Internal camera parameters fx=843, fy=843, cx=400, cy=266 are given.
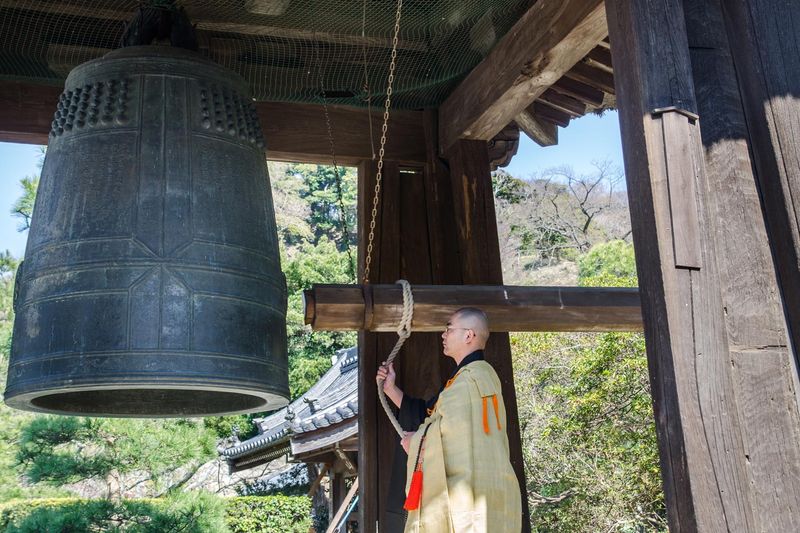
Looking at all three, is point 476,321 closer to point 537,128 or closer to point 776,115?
point 537,128

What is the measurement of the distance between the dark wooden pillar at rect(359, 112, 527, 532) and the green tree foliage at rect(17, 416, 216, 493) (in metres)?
7.73

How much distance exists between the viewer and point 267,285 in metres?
2.92

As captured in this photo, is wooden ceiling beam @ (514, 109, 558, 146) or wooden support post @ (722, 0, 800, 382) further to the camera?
wooden ceiling beam @ (514, 109, 558, 146)

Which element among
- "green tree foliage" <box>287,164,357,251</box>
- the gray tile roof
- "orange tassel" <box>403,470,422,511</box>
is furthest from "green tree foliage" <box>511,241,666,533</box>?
"green tree foliage" <box>287,164,357,251</box>

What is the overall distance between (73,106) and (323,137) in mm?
1582

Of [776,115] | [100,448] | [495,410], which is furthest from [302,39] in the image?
[100,448]

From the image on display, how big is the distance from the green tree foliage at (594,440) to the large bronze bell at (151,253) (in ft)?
23.5

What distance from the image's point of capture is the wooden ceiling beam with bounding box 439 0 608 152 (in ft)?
11.0

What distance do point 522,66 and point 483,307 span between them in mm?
1066

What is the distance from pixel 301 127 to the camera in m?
4.36

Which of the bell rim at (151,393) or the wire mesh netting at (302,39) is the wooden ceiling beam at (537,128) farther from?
the bell rim at (151,393)

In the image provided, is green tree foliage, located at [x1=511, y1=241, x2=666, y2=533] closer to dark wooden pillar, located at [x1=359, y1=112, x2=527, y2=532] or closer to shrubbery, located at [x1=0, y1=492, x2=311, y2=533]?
shrubbery, located at [x1=0, y1=492, x2=311, y2=533]

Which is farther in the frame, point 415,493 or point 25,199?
point 25,199

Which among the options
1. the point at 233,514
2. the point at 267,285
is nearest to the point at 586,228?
the point at 233,514
